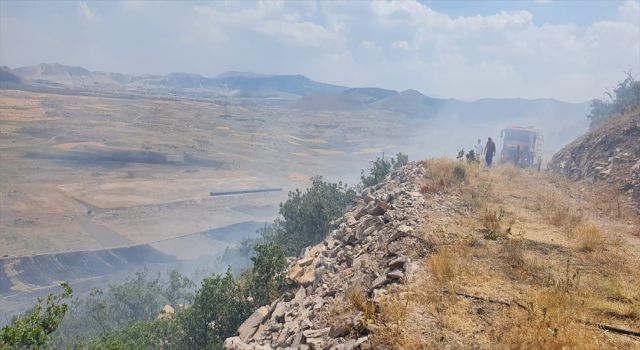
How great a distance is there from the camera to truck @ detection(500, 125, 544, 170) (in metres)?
28.2

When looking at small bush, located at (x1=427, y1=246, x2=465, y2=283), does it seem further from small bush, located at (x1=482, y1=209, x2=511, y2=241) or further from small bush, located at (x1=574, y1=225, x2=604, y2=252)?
small bush, located at (x1=574, y1=225, x2=604, y2=252)

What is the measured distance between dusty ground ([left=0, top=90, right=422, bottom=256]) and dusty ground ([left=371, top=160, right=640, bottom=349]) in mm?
52203

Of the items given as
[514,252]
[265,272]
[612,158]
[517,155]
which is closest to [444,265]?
[514,252]

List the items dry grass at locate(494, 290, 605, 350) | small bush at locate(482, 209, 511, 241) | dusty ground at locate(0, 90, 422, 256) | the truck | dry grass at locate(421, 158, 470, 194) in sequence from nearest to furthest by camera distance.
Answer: dry grass at locate(494, 290, 605, 350) → small bush at locate(482, 209, 511, 241) → dry grass at locate(421, 158, 470, 194) → the truck → dusty ground at locate(0, 90, 422, 256)

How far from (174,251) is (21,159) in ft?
140

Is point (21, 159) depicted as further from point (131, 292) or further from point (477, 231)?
point (477, 231)

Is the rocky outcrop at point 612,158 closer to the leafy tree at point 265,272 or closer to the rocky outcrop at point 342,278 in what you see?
the rocky outcrop at point 342,278

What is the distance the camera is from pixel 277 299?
32.9ft

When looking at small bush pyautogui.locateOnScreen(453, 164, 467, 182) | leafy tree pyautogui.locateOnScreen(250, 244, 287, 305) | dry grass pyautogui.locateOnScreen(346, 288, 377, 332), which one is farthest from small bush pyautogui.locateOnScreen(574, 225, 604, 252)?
leafy tree pyautogui.locateOnScreen(250, 244, 287, 305)

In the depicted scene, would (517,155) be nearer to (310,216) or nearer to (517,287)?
(310,216)

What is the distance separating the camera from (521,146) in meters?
28.9

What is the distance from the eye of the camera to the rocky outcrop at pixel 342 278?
19.7 feet

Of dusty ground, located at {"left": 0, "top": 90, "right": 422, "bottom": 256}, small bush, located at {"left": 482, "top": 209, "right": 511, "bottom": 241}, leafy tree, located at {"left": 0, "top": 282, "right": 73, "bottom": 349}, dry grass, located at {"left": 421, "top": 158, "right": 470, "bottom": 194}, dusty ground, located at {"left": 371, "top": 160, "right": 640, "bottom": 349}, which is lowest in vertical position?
dusty ground, located at {"left": 0, "top": 90, "right": 422, "bottom": 256}

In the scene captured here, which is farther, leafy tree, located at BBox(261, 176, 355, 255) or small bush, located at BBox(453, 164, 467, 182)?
leafy tree, located at BBox(261, 176, 355, 255)
